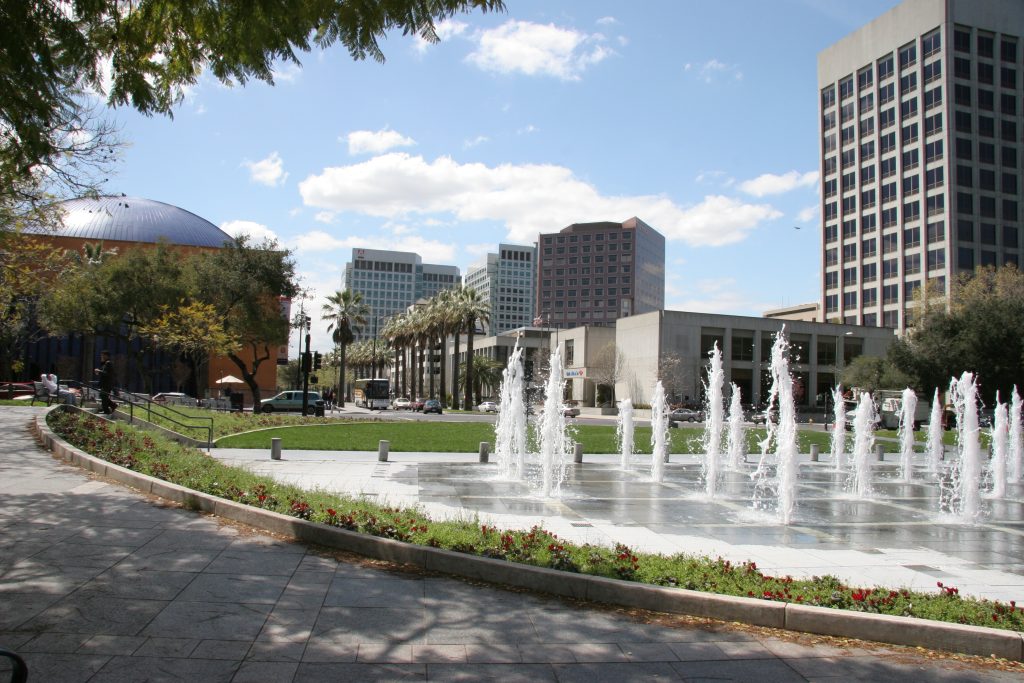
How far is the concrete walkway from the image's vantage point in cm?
452

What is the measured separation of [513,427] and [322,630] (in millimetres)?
13655

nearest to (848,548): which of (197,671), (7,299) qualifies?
(197,671)

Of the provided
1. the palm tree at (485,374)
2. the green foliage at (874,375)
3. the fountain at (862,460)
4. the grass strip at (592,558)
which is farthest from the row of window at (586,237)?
the grass strip at (592,558)

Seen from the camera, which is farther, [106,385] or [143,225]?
[143,225]

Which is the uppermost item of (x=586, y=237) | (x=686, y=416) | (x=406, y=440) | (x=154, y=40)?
(x=586, y=237)

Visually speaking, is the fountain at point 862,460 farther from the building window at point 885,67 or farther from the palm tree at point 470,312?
the building window at point 885,67

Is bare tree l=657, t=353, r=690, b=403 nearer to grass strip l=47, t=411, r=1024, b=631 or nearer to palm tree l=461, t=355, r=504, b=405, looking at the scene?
palm tree l=461, t=355, r=504, b=405

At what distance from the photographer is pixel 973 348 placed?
36.5 m

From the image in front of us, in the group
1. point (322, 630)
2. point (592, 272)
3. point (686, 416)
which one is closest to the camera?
point (322, 630)

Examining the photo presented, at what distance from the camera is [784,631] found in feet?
18.8

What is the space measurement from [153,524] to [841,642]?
717cm

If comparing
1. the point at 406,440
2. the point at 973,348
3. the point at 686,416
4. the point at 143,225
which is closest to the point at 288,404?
the point at 406,440

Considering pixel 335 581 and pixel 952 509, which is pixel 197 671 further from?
pixel 952 509

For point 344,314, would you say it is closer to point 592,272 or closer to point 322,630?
point 322,630
